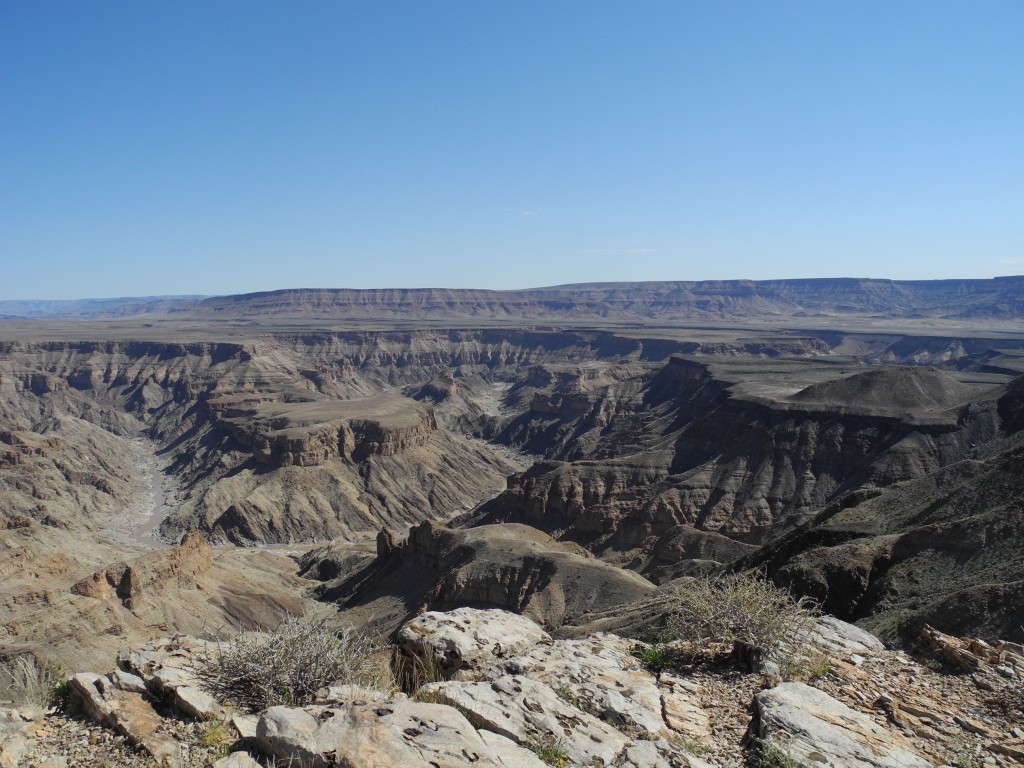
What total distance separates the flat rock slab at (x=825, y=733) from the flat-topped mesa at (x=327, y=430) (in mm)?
101526

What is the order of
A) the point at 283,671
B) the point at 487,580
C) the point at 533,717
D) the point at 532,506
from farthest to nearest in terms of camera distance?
the point at 532,506, the point at 487,580, the point at 283,671, the point at 533,717

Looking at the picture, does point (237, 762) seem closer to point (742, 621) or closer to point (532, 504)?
point (742, 621)

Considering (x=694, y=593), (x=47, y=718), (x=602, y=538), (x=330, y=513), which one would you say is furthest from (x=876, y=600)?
(x=330, y=513)

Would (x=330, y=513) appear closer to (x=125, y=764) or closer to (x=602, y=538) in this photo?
(x=602, y=538)

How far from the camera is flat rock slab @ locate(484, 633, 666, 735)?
11957 mm

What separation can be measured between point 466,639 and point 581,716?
15.6 feet

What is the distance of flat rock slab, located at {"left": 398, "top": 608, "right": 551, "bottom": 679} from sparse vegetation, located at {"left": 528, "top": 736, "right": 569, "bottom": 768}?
3.69 metres

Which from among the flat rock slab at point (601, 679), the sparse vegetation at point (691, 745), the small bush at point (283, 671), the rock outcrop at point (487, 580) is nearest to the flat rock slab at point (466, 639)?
the flat rock slab at point (601, 679)

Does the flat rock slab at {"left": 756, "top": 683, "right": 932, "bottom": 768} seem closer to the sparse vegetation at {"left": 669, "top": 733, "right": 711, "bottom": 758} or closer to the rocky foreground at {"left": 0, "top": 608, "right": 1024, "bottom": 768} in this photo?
the rocky foreground at {"left": 0, "top": 608, "right": 1024, "bottom": 768}

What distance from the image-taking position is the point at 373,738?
942 cm

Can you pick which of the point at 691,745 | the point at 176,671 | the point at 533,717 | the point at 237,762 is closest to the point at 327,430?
the point at 176,671

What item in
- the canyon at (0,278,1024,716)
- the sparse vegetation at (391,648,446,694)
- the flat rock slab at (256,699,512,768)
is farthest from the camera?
the canyon at (0,278,1024,716)

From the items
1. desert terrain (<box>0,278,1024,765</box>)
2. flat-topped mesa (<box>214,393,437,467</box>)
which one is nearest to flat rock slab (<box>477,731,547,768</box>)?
desert terrain (<box>0,278,1024,765</box>)

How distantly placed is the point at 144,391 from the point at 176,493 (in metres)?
80.8
